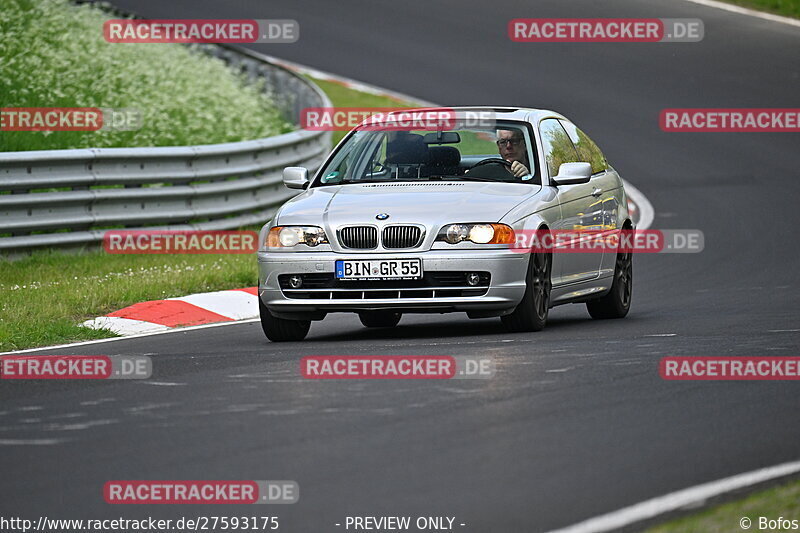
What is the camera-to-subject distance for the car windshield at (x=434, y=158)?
38.2ft

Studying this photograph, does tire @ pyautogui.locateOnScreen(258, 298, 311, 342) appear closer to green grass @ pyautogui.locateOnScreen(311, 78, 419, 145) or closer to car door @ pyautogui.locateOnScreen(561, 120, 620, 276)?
car door @ pyautogui.locateOnScreen(561, 120, 620, 276)

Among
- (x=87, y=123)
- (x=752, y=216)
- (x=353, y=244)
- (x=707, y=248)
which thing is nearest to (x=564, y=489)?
(x=353, y=244)

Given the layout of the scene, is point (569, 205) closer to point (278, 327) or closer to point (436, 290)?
point (436, 290)

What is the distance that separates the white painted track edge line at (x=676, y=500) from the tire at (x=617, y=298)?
6.00m

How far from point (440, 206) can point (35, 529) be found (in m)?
5.20

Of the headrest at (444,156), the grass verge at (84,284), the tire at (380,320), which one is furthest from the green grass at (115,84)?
the headrest at (444,156)

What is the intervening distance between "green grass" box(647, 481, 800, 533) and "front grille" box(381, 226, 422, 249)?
15.3 feet

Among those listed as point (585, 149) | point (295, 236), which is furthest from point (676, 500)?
point (585, 149)

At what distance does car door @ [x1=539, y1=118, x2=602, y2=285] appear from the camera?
11633mm

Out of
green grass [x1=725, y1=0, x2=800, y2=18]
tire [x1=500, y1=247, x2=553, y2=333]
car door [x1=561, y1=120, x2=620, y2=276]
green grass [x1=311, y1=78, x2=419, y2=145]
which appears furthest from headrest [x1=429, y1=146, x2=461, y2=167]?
green grass [x1=725, y1=0, x2=800, y2=18]

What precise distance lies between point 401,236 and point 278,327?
1.20 m

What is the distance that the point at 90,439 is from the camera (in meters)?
7.40

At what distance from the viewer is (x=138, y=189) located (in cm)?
1678

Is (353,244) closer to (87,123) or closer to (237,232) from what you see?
(237,232)
